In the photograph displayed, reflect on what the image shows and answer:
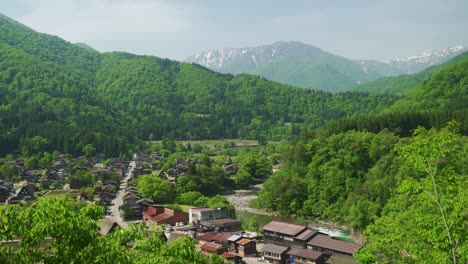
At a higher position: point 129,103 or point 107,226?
point 129,103

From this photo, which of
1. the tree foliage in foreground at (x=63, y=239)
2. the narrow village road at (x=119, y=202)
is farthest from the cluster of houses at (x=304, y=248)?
the tree foliage in foreground at (x=63, y=239)

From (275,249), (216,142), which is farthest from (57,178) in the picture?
(216,142)

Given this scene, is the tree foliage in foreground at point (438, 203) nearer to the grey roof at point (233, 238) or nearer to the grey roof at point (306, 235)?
the grey roof at point (306, 235)

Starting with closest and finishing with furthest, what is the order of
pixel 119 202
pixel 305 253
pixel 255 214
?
pixel 305 253 → pixel 255 214 → pixel 119 202

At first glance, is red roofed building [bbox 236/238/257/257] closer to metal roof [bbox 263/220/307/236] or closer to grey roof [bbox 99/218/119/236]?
metal roof [bbox 263/220/307/236]

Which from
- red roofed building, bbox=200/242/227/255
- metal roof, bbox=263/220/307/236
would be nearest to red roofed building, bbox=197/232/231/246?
red roofed building, bbox=200/242/227/255

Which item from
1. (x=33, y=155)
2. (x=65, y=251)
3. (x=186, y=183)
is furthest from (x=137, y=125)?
(x=65, y=251)

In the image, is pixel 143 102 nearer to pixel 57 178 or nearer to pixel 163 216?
pixel 57 178
